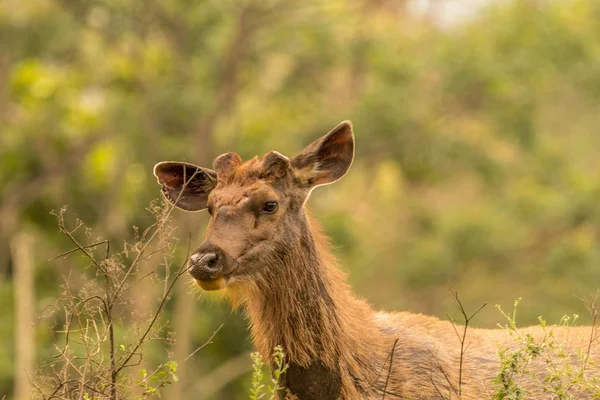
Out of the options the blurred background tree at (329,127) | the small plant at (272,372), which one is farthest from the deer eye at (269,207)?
the blurred background tree at (329,127)

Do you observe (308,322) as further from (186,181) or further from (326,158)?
(186,181)

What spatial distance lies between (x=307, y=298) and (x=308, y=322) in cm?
18

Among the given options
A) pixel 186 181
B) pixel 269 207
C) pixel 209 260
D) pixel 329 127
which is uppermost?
pixel 329 127

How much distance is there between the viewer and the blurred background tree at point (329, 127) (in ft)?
111

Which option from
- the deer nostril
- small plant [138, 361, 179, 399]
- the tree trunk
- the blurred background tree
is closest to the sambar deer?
the deer nostril

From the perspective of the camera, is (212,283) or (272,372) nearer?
(212,283)

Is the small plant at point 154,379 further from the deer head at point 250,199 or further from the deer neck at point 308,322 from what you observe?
the deer neck at point 308,322

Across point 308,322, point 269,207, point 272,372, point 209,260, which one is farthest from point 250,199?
point 272,372

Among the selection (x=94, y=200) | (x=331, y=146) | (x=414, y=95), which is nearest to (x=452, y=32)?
(x=414, y=95)

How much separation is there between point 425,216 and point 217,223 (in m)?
32.4

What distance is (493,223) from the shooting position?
124 feet

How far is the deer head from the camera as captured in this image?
8773mm

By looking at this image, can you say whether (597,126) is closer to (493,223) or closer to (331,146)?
(493,223)

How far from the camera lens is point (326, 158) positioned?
9.75m
